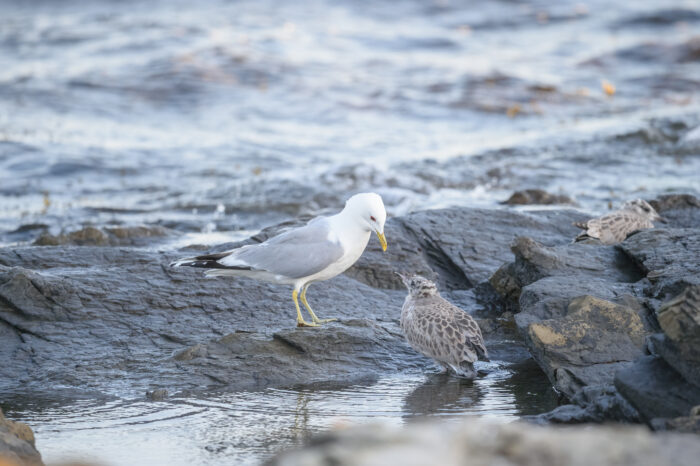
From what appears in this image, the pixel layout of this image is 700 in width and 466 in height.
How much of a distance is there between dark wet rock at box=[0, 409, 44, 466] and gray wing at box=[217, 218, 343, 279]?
2384 millimetres

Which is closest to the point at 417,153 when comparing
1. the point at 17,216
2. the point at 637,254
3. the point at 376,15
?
the point at 17,216

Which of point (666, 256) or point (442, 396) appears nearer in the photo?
point (442, 396)

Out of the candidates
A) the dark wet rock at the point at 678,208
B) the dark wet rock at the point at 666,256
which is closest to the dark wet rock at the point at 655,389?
the dark wet rock at the point at 666,256

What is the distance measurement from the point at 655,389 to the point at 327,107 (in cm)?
1756

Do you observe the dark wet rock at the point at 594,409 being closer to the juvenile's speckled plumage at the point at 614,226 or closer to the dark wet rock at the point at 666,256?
the dark wet rock at the point at 666,256

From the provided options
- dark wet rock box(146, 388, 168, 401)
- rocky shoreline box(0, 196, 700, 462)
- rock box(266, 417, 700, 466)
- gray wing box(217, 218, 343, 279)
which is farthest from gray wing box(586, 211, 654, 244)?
rock box(266, 417, 700, 466)

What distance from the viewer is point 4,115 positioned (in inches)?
791

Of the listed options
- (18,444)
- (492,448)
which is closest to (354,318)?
(18,444)

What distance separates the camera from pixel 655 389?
435 centimetres

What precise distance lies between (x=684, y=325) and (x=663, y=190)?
976 centimetres

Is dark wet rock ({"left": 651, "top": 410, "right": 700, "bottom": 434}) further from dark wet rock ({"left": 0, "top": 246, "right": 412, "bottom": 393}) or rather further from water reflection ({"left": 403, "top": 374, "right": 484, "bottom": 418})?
dark wet rock ({"left": 0, "top": 246, "right": 412, "bottom": 393})

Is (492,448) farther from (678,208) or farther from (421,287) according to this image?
(678,208)

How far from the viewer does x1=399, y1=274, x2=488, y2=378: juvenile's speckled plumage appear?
6.19 m

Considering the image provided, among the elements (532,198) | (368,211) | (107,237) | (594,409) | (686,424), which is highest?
(368,211)
